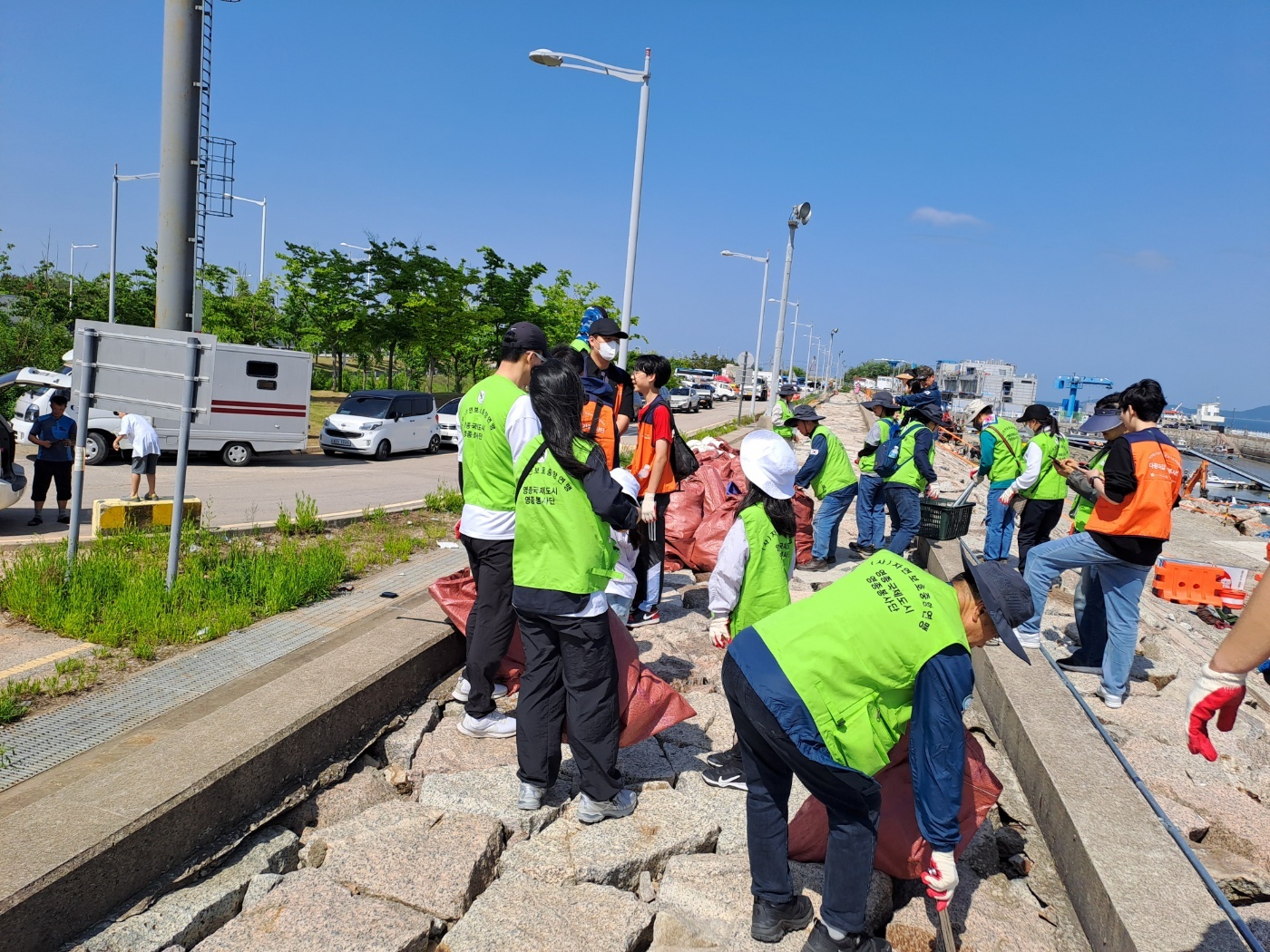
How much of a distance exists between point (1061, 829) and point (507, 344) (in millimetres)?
3131

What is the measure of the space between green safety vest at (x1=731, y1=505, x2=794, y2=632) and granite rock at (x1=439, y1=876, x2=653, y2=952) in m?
1.24

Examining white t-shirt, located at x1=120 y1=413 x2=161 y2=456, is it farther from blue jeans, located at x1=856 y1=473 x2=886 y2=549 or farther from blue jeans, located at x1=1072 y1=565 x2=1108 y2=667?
blue jeans, located at x1=1072 y1=565 x2=1108 y2=667

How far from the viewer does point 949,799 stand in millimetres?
2473

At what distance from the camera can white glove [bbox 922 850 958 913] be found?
2527 mm

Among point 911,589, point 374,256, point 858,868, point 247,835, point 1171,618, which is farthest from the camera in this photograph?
point 374,256

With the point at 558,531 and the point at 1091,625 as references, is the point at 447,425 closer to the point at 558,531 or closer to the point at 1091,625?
the point at 1091,625

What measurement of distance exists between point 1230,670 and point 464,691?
11.4 feet

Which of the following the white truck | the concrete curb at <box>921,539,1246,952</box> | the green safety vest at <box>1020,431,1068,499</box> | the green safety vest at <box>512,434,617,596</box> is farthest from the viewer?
the white truck

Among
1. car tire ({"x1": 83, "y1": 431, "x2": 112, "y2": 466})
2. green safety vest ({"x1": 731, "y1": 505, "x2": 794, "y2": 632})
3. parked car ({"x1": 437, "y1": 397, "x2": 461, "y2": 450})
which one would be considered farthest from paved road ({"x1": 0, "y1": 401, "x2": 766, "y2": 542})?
green safety vest ({"x1": 731, "y1": 505, "x2": 794, "y2": 632})

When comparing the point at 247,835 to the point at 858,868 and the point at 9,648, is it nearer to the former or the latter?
the point at 858,868

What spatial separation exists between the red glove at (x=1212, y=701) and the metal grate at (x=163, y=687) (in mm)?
4011

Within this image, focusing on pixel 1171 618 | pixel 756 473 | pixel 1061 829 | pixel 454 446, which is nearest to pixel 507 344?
pixel 756 473

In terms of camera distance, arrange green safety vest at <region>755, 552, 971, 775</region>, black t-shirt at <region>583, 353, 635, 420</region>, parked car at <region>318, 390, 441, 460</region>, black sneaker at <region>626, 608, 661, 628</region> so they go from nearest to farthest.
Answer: green safety vest at <region>755, 552, 971, 775</region>, black t-shirt at <region>583, 353, 635, 420</region>, black sneaker at <region>626, 608, 661, 628</region>, parked car at <region>318, 390, 441, 460</region>

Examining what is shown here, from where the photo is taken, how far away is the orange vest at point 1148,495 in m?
4.87
